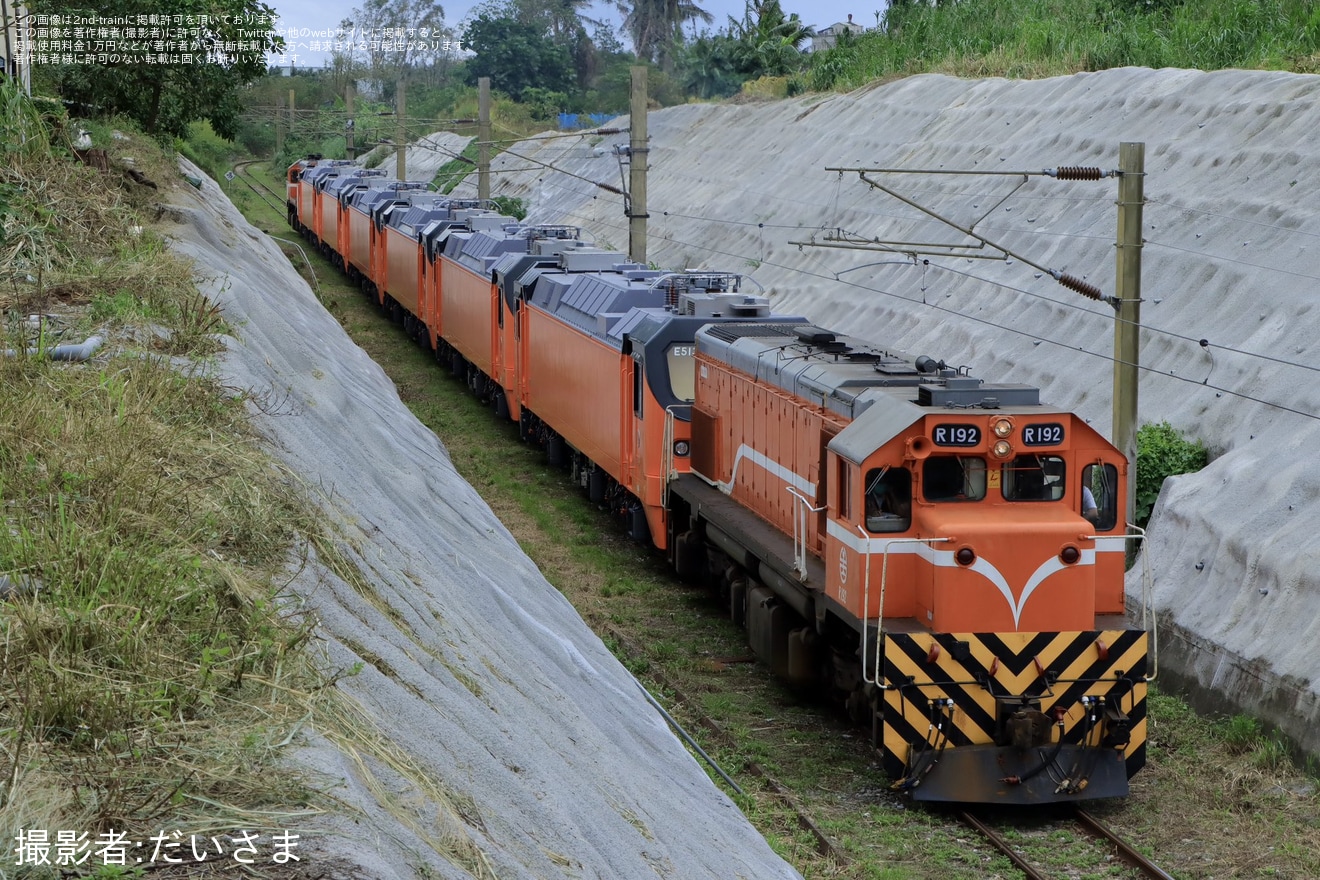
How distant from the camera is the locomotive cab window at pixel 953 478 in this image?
1174 cm

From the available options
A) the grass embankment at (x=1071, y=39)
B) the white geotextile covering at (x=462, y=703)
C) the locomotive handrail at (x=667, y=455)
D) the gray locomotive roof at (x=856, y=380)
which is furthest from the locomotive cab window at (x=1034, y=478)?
the grass embankment at (x=1071, y=39)

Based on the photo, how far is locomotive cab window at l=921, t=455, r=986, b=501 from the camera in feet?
38.5

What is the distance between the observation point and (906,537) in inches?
468

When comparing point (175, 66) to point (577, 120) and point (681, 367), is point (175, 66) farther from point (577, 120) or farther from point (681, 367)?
point (577, 120)

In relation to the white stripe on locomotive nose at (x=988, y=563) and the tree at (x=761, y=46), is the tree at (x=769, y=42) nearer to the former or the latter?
the tree at (x=761, y=46)

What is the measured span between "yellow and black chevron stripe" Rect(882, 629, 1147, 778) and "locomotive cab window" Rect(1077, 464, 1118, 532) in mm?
989

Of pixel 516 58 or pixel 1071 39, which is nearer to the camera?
pixel 1071 39

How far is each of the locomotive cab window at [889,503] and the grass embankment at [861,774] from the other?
2.57 m

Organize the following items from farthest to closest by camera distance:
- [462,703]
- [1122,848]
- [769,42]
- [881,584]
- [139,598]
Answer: [769,42]
[881,584]
[1122,848]
[462,703]
[139,598]

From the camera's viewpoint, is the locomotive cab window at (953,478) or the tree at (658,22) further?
the tree at (658,22)

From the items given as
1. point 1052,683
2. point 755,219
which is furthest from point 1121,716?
point 755,219

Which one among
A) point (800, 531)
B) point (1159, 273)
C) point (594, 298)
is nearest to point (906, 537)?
point (800, 531)

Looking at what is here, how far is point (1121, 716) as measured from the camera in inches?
460

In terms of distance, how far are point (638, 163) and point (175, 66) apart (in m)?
11.2
